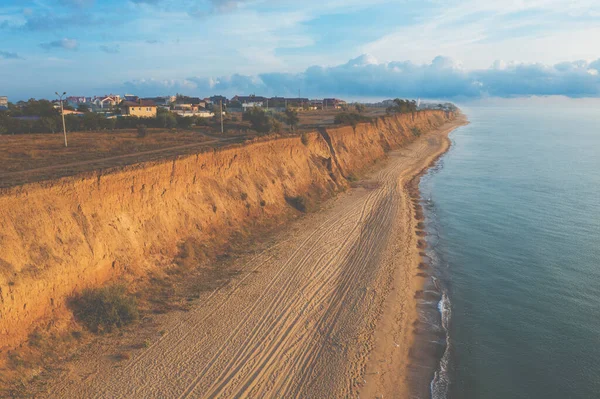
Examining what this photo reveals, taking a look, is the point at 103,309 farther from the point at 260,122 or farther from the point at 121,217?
the point at 260,122

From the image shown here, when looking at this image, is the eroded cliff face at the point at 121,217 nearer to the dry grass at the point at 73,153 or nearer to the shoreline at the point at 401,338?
the dry grass at the point at 73,153

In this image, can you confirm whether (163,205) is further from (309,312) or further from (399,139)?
(399,139)

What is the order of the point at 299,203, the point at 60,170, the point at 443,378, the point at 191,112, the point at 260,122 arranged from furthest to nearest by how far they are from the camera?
1. the point at 191,112
2. the point at 260,122
3. the point at 299,203
4. the point at 60,170
5. the point at 443,378

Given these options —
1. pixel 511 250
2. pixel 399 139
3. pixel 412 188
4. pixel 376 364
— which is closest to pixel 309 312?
pixel 376 364

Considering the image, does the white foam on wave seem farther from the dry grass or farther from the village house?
the village house

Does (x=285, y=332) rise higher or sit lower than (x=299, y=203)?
lower

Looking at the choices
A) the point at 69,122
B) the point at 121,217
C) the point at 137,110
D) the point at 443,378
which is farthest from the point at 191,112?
the point at 443,378
